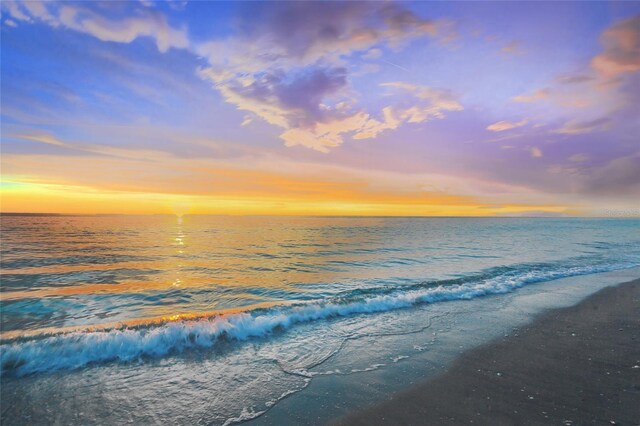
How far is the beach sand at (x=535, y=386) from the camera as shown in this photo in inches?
214

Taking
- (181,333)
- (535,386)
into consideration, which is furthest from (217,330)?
(535,386)

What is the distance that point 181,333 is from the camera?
9.28 meters

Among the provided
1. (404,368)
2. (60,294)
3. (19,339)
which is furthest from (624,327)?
(60,294)

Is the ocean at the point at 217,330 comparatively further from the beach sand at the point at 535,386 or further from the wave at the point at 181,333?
the beach sand at the point at 535,386

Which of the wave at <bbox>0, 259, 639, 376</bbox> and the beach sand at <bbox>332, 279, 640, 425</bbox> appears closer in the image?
the beach sand at <bbox>332, 279, 640, 425</bbox>

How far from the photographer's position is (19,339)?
350 inches

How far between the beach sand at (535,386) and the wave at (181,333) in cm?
507

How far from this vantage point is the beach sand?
17.8 feet

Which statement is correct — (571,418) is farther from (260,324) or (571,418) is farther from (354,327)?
(260,324)

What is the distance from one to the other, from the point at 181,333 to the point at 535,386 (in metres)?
8.90

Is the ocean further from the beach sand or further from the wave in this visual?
the beach sand

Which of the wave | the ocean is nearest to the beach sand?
the ocean

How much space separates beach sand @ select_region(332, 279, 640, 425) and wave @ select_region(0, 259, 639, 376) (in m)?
5.07

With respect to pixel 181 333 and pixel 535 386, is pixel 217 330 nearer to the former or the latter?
pixel 181 333
